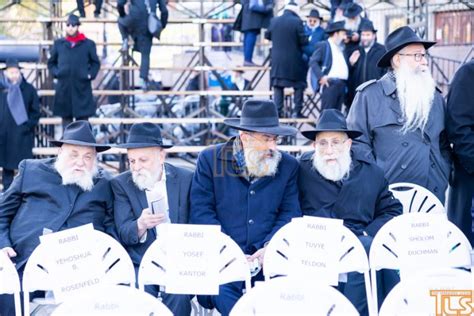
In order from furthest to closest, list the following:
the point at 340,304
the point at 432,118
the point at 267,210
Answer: the point at 432,118 < the point at 267,210 < the point at 340,304

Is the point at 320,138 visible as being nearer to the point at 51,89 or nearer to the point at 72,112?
the point at 72,112

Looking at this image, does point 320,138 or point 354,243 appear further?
point 320,138

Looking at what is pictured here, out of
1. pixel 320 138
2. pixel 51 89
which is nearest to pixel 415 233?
pixel 320 138

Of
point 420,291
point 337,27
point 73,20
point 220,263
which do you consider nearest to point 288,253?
point 220,263

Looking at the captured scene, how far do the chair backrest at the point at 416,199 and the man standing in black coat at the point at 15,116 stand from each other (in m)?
6.66

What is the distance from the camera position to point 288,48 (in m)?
13.2

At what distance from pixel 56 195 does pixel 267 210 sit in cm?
135

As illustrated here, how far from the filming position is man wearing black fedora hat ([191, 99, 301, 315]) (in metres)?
6.59

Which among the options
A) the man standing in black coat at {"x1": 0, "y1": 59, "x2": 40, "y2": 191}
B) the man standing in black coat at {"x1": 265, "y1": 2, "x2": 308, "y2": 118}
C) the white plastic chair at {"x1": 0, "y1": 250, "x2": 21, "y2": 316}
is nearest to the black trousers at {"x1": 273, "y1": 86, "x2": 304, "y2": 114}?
the man standing in black coat at {"x1": 265, "y1": 2, "x2": 308, "y2": 118}

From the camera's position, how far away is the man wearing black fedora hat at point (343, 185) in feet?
21.7

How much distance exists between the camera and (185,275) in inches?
233

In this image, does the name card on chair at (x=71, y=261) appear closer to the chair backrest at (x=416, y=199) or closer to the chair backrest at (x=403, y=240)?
the chair backrest at (x=403, y=240)

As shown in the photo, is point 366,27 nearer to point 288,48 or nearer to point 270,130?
point 288,48

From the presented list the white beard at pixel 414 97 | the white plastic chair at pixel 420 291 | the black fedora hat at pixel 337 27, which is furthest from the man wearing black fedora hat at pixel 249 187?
the black fedora hat at pixel 337 27
